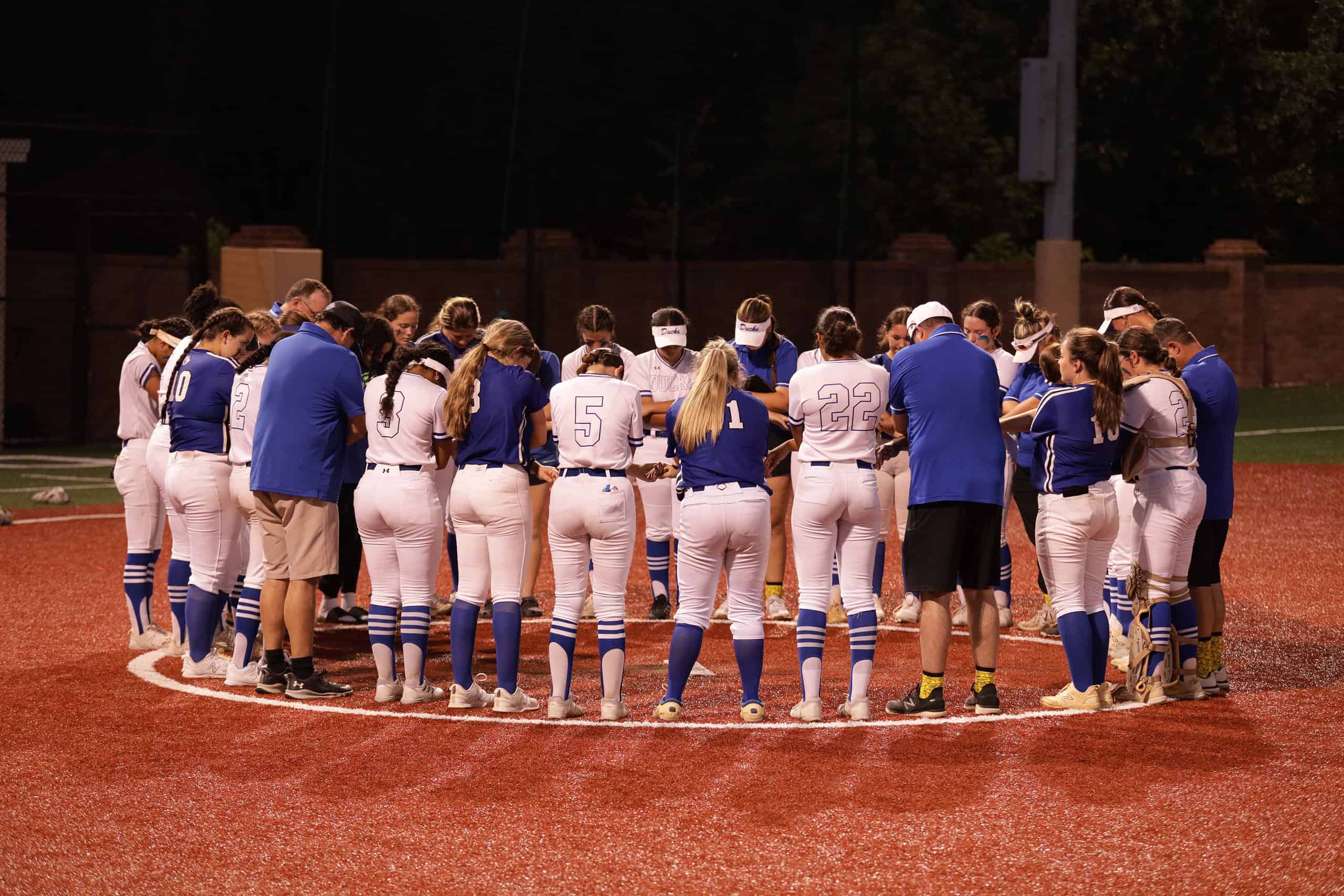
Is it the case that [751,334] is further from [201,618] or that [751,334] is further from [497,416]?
[201,618]

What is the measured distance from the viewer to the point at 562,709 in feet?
28.8

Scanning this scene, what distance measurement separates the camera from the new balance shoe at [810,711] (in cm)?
872

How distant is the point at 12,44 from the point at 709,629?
943 inches

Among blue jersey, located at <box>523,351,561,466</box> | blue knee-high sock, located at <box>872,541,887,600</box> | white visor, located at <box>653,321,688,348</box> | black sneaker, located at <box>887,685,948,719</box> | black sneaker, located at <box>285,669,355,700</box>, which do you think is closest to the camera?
black sneaker, located at <box>887,685,948,719</box>

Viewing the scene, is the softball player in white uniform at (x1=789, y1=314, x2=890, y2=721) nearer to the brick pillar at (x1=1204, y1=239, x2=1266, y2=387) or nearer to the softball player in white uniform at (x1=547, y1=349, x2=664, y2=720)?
the softball player in white uniform at (x1=547, y1=349, x2=664, y2=720)

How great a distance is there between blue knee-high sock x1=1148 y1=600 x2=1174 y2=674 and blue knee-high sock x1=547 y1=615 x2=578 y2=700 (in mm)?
3215

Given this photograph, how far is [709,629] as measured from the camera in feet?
39.0

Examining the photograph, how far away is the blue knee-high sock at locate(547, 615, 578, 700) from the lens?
28.5 feet

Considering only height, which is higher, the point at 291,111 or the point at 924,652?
the point at 291,111

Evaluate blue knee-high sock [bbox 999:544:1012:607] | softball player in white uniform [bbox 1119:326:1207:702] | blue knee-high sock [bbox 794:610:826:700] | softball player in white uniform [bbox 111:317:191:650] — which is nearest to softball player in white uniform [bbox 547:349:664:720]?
blue knee-high sock [bbox 794:610:826:700]

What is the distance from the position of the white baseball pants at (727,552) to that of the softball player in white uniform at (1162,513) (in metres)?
1.71

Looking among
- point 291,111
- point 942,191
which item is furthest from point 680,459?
point 942,191

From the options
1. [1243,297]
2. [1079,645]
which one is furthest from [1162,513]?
[1243,297]

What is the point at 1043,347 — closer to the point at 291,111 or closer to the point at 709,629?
the point at 709,629
